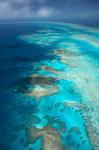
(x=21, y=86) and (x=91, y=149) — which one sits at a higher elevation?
(x=21, y=86)

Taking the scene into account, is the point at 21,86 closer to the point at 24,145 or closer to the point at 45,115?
the point at 45,115

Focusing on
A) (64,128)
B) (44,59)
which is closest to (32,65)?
(44,59)

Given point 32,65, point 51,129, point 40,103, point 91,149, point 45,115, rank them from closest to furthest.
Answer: point 91,149 < point 51,129 < point 45,115 < point 40,103 < point 32,65

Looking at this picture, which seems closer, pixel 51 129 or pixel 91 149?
pixel 91 149

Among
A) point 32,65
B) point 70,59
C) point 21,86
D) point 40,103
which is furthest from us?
point 70,59

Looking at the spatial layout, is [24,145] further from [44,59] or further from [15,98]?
[44,59]

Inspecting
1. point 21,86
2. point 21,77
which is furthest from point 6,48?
point 21,86
